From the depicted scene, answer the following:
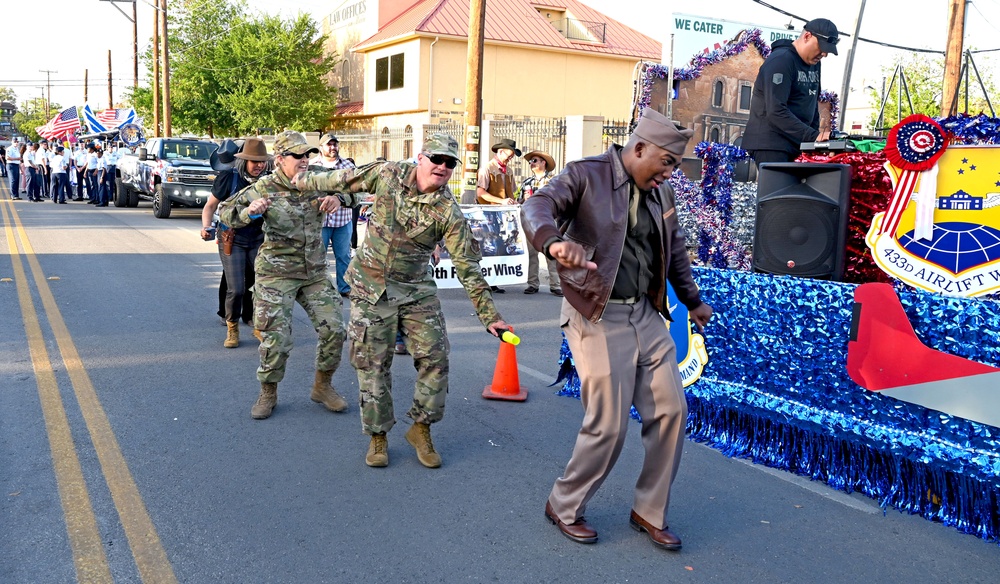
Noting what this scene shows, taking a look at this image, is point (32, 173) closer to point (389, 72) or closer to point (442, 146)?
point (389, 72)

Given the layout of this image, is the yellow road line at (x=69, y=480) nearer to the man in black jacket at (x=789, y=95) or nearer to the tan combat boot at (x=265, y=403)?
the tan combat boot at (x=265, y=403)

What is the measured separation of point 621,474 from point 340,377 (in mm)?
2642

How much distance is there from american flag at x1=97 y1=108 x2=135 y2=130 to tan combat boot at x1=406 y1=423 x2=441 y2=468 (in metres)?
34.0

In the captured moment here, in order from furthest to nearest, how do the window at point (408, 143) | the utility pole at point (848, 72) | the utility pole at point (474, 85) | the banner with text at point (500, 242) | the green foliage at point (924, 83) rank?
1. the green foliage at point (924, 83)
2. the window at point (408, 143)
3. the utility pole at point (848, 72)
4. the utility pole at point (474, 85)
5. the banner with text at point (500, 242)

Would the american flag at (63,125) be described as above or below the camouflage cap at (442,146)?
above

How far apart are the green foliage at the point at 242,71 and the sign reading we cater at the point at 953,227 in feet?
126

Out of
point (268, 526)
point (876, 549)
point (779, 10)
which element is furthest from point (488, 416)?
point (779, 10)

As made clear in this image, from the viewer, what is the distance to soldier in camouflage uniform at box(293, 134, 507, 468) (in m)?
4.60

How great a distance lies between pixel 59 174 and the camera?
2608 centimetres

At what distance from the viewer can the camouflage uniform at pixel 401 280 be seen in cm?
462

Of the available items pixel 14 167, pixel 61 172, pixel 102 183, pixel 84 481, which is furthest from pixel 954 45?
pixel 14 167

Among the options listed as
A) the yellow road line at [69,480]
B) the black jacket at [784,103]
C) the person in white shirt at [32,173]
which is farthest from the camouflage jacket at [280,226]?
the person in white shirt at [32,173]

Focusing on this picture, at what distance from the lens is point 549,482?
4.70 metres

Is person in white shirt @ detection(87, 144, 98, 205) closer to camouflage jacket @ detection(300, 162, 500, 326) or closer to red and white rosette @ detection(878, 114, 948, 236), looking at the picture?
camouflage jacket @ detection(300, 162, 500, 326)
